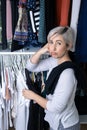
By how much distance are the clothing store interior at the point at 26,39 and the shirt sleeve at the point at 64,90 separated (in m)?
0.24

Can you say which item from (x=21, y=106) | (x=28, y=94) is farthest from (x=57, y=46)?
(x=21, y=106)

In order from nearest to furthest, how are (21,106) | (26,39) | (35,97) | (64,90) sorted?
1. (64,90)
2. (35,97)
3. (26,39)
4. (21,106)

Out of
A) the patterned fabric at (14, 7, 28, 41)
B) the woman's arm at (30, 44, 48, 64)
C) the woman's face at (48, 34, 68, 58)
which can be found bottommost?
the woman's arm at (30, 44, 48, 64)

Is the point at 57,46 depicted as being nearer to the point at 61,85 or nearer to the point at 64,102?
the point at 61,85

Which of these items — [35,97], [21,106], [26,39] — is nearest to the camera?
[35,97]

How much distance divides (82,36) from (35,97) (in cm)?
58

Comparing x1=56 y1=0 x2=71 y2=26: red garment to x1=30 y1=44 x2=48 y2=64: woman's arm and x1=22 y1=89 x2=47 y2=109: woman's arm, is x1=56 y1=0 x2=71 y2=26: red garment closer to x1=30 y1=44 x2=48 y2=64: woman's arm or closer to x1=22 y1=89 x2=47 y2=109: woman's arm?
x1=30 y1=44 x2=48 y2=64: woman's arm

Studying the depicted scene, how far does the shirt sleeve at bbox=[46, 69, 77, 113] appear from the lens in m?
1.47

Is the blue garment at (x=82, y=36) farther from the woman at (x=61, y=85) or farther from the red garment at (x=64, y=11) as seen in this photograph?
the woman at (x=61, y=85)

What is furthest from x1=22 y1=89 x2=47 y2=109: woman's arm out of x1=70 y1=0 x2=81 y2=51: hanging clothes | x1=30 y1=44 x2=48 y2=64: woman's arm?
x1=70 y1=0 x2=81 y2=51: hanging clothes

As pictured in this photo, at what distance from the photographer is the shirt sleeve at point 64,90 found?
1.47m

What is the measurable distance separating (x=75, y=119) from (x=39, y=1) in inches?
35.0

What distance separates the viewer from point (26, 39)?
5.89 feet

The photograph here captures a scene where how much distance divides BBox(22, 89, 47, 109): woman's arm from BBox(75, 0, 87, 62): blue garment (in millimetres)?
437
